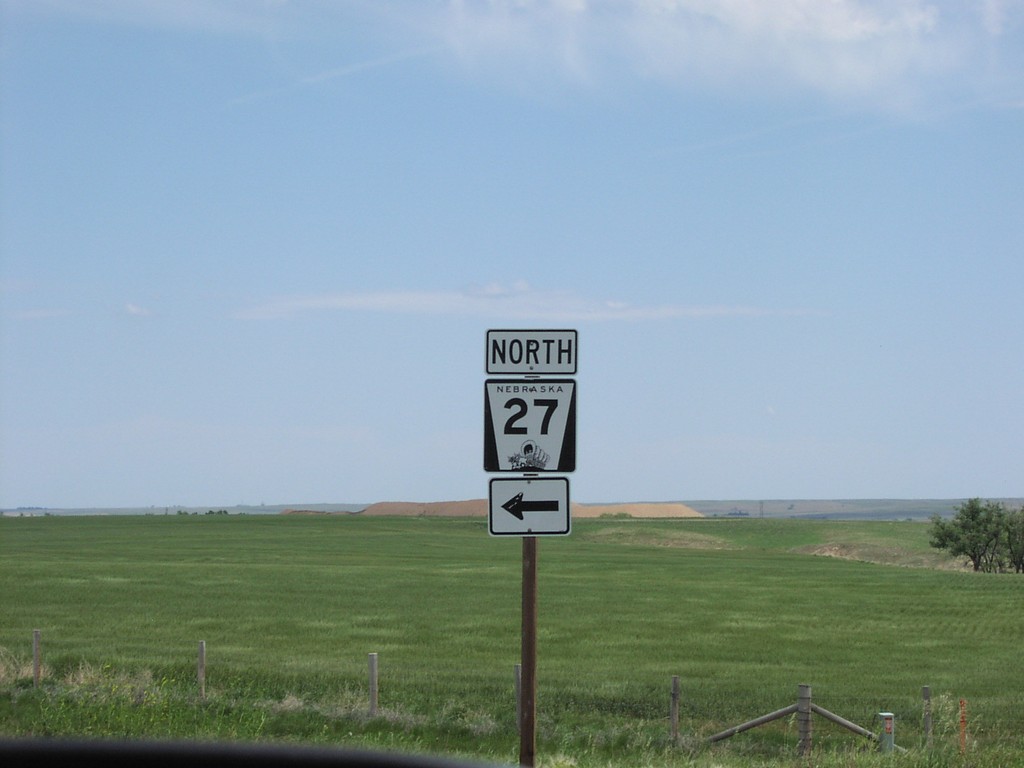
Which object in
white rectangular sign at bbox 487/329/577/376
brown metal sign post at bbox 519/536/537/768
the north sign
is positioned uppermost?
white rectangular sign at bbox 487/329/577/376

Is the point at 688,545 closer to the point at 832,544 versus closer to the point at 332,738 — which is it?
the point at 832,544

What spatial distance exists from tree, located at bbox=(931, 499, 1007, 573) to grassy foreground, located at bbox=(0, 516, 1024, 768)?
16.8 meters

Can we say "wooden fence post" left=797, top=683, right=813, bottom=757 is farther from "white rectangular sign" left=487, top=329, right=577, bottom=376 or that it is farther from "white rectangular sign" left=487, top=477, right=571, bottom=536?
"white rectangular sign" left=487, top=329, right=577, bottom=376

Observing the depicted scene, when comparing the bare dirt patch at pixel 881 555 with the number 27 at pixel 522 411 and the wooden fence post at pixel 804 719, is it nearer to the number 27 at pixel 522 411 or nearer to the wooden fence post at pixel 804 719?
the wooden fence post at pixel 804 719

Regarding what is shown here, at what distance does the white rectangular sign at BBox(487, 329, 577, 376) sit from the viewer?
9.59 m

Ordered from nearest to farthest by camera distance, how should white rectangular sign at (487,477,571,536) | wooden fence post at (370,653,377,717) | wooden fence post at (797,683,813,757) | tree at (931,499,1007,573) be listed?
1. white rectangular sign at (487,477,571,536)
2. wooden fence post at (797,683,813,757)
3. wooden fence post at (370,653,377,717)
4. tree at (931,499,1007,573)

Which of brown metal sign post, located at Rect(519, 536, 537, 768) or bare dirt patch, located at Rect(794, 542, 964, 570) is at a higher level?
brown metal sign post, located at Rect(519, 536, 537, 768)

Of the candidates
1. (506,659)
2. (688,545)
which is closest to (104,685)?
(506,659)

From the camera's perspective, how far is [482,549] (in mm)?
100625

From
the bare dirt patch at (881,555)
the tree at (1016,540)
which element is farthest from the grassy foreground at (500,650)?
the bare dirt patch at (881,555)

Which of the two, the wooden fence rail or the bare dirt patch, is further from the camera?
the bare dirt patch

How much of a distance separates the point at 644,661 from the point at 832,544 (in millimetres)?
95127

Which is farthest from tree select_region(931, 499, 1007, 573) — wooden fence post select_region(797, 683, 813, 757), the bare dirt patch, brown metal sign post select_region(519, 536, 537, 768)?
brown metal sign post select_region(519, 536, 537, 768)

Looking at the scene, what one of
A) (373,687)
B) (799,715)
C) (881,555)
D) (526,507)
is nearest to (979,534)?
(881,555)
